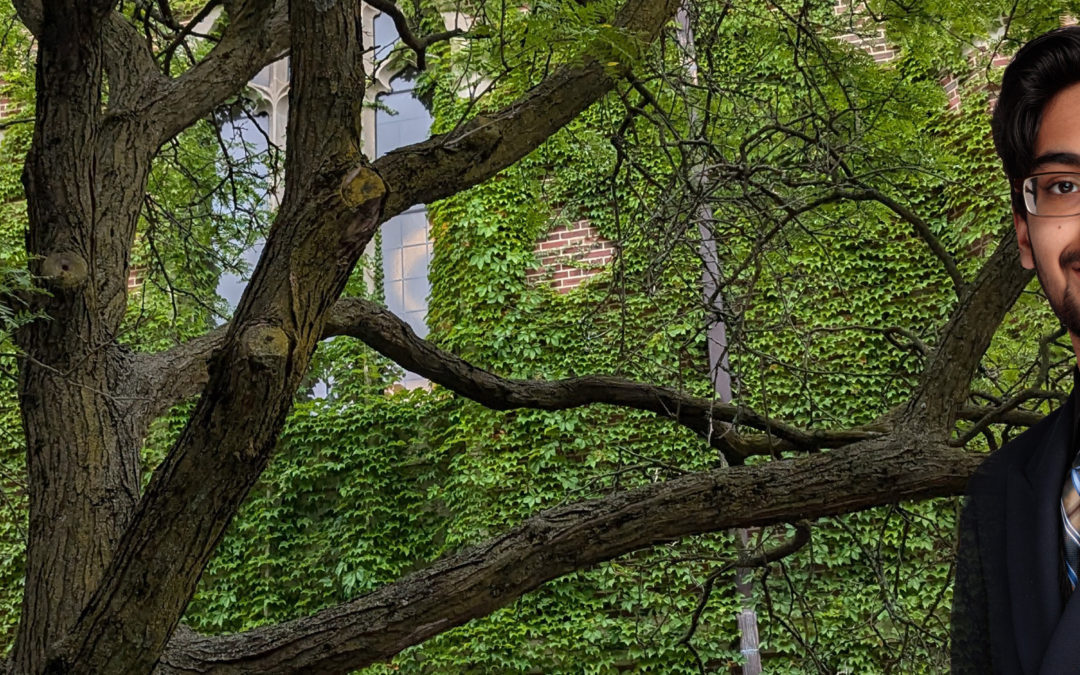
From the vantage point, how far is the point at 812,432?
425cm

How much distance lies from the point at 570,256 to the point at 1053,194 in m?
8.19

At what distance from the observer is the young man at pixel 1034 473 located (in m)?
1.00

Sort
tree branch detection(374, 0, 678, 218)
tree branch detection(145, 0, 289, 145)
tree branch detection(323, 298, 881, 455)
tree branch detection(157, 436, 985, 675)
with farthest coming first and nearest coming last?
tree branch detection(323, 298, 881, 455), tree branch detection(145, 0, 289, 145), tree branch detection(157, 436, 985, 675), tree branch detection(374, 0, 678, 218)

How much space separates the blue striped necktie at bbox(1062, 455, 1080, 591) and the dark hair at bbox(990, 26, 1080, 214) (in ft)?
0.91

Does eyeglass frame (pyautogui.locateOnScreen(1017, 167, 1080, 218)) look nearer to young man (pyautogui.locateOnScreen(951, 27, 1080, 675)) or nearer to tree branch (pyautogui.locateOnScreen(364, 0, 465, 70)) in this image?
young man (pyautogui.locateOnScreen(951, 27, 1080, 675))

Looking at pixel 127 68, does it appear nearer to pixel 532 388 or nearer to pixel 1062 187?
pixel 532 388

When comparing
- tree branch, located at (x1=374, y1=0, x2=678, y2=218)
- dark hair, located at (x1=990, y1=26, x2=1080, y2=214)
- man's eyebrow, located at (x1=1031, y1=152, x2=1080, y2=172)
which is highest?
tree branch, located at (x1=374, y1=0, x2=678, y2=218)

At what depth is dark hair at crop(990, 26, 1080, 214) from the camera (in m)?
1.11

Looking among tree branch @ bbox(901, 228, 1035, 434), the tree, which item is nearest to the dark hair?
the tree

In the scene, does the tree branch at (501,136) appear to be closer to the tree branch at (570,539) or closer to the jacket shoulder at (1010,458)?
the tree branch at (570,539)

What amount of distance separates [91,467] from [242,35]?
6.03 feet

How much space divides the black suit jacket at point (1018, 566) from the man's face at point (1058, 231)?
103 millimetres

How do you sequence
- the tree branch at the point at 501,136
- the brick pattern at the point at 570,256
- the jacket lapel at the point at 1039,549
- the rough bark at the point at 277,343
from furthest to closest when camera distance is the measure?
the brick pattern at the point at 570,256 < the tree branch at the point at 501,136 < the rough bark at the point at 277,343 < the jacket lapel at the point at 1039,549

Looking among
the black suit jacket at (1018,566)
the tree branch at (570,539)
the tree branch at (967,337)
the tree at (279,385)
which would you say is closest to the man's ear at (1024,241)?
the black suit jacket at (1018,566)
